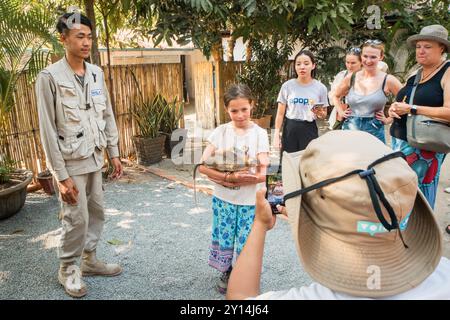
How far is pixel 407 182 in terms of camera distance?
1023 millimetres

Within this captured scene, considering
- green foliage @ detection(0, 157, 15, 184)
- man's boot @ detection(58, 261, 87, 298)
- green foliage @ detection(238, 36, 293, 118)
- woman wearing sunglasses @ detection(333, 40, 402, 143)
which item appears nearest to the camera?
man's boot @ detection(58, 261, 87, 298)

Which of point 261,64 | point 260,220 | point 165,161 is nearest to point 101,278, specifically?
point 260,220

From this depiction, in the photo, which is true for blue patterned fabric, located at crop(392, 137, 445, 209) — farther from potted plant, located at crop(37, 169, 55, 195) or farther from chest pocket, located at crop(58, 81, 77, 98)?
potted plant, located at crop(37, 169, 55, 195)

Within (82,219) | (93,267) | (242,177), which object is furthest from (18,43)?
(242,177)

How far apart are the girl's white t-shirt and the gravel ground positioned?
2.52 feet

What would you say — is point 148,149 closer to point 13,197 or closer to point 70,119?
point 13,197

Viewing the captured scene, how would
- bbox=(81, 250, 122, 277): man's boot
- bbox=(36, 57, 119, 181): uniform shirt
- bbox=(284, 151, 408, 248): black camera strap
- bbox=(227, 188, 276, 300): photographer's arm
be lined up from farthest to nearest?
bbox=(81, 250, 122, 277): man's boot, bbox=(36, 57, 119, 181): uniform shirt, bbox=(227, 188, 276, 300): photographer's arm, bbox=(284, 151, 408, 248): black camera strap

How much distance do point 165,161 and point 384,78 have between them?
13.3 feet

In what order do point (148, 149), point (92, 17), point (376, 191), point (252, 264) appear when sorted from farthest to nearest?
point (148, 149), point (92, 17), point (252, 264), point (376, 191)

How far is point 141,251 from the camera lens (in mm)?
3457

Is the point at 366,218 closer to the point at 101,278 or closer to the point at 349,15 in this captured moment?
the point at 101,278

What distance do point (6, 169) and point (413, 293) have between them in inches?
180

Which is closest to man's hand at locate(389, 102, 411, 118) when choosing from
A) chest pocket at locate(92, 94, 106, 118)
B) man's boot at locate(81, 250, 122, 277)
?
chest pocket at locate(92, 94, 106, 118)

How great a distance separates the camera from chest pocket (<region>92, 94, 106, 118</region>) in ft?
9.09
